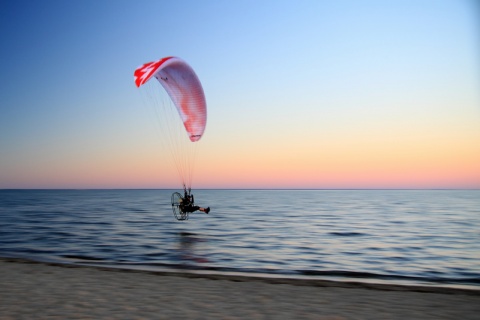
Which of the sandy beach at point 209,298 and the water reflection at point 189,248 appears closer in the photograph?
the sandy beach at point 209,298

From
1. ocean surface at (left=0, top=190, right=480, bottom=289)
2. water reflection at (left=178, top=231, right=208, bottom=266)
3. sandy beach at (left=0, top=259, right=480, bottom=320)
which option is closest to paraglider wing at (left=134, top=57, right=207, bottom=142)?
water reflection at (left=178, top=231, right=208, bottom=266)

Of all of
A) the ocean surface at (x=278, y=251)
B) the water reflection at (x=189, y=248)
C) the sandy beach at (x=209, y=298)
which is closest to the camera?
the sandy beach at (x=209, y=298)

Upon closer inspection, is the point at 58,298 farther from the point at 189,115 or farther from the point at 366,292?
the point at 189,115

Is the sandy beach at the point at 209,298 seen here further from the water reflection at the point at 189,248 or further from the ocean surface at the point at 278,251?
the water reflection at the point at 189,248

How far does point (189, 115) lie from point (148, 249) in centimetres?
783

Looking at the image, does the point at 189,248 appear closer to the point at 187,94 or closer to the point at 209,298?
the point at 187,94

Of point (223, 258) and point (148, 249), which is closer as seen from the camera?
point (223, 258)

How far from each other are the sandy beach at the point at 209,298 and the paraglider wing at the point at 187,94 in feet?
40.8

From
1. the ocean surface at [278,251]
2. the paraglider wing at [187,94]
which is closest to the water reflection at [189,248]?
the ocean surface at [278,251]

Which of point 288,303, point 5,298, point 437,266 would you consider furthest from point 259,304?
point 437,266

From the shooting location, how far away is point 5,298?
8.09 m

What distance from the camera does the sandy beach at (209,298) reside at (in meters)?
7.23

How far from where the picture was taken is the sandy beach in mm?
7234

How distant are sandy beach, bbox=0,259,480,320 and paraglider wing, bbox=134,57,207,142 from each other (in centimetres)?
1243
